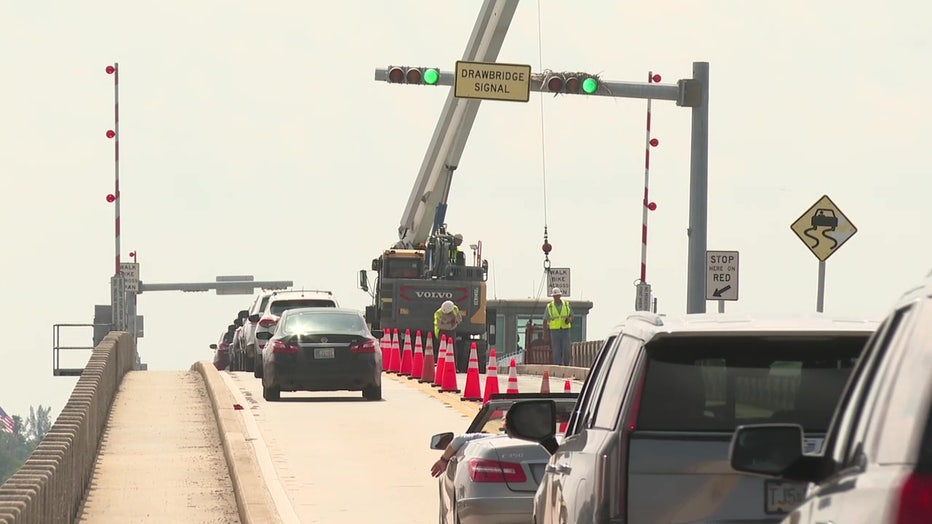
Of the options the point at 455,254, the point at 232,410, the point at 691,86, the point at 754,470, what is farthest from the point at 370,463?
the point at 455,254

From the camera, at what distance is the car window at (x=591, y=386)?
6.93m

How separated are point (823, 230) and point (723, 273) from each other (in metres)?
3.79

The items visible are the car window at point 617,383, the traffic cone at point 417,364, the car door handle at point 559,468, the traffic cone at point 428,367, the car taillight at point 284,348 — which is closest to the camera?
the car window at point 617,383

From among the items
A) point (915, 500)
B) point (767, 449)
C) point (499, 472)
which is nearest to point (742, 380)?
point (767, 449)

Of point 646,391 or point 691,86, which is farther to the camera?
point 691,86

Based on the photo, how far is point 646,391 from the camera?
237 inches

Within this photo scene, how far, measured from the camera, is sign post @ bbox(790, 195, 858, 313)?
24.6 m

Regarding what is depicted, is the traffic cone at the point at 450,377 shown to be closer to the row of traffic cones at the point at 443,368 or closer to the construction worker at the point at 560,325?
the row of traffic cones at the point at 443,368

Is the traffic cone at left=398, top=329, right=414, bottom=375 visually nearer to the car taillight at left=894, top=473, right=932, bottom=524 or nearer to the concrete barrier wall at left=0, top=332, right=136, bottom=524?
the concrete barrier wall at left=0, top=332, right=136, bottom=524

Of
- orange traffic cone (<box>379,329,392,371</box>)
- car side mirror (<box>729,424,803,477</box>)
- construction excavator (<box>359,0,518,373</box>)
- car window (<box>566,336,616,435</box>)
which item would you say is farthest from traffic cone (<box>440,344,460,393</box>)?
car side mirror (<box>729,424,803,477</box>)

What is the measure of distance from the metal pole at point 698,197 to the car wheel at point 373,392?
199 inches

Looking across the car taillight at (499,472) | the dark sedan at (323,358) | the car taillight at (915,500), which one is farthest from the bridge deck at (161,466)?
the car taillight at (915,500)

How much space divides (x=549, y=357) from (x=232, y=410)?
73.8ft

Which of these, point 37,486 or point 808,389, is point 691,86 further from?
point 808,389
